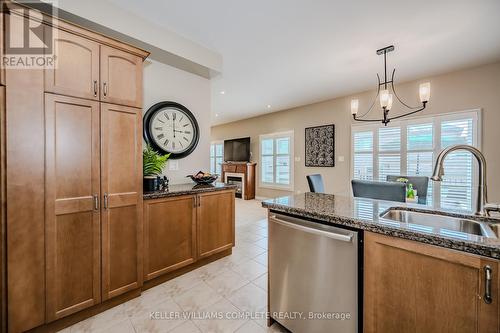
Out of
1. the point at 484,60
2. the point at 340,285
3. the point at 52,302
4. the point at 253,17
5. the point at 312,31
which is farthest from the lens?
the point at 484,60

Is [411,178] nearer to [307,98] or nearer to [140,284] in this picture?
[307,98]

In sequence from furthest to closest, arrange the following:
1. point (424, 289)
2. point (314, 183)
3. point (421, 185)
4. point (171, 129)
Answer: point (314, 183) < point (421, 185) < point (171, 129) < point (424, 289)

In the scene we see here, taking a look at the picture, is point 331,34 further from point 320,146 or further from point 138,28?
point 320,146

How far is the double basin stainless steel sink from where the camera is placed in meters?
1.13

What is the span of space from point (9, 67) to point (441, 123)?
5.44 metres

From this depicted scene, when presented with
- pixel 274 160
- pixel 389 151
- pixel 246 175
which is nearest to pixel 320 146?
pixel 389 151

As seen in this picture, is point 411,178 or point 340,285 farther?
point 411,178

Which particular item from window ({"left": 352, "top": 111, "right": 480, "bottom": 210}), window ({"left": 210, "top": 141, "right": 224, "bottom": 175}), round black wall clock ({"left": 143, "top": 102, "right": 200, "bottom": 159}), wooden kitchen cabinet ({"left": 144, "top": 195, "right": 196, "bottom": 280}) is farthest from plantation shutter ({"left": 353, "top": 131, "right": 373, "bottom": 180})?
window ({"left": 210, "top": 141, "right": 224, "bottom": 175})

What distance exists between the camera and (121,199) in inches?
71.5

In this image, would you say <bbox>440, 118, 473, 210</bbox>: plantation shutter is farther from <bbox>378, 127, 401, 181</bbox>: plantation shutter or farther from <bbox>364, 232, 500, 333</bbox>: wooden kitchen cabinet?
<bbox>364, 232, 500, 333</bbox>: wooden kitchen cabinet

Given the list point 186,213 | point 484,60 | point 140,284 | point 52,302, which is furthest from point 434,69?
point 52,302

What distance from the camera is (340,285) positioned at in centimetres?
120

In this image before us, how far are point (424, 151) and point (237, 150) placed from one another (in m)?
5.04

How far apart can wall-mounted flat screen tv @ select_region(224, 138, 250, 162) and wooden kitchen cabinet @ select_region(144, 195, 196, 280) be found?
4841 mm
